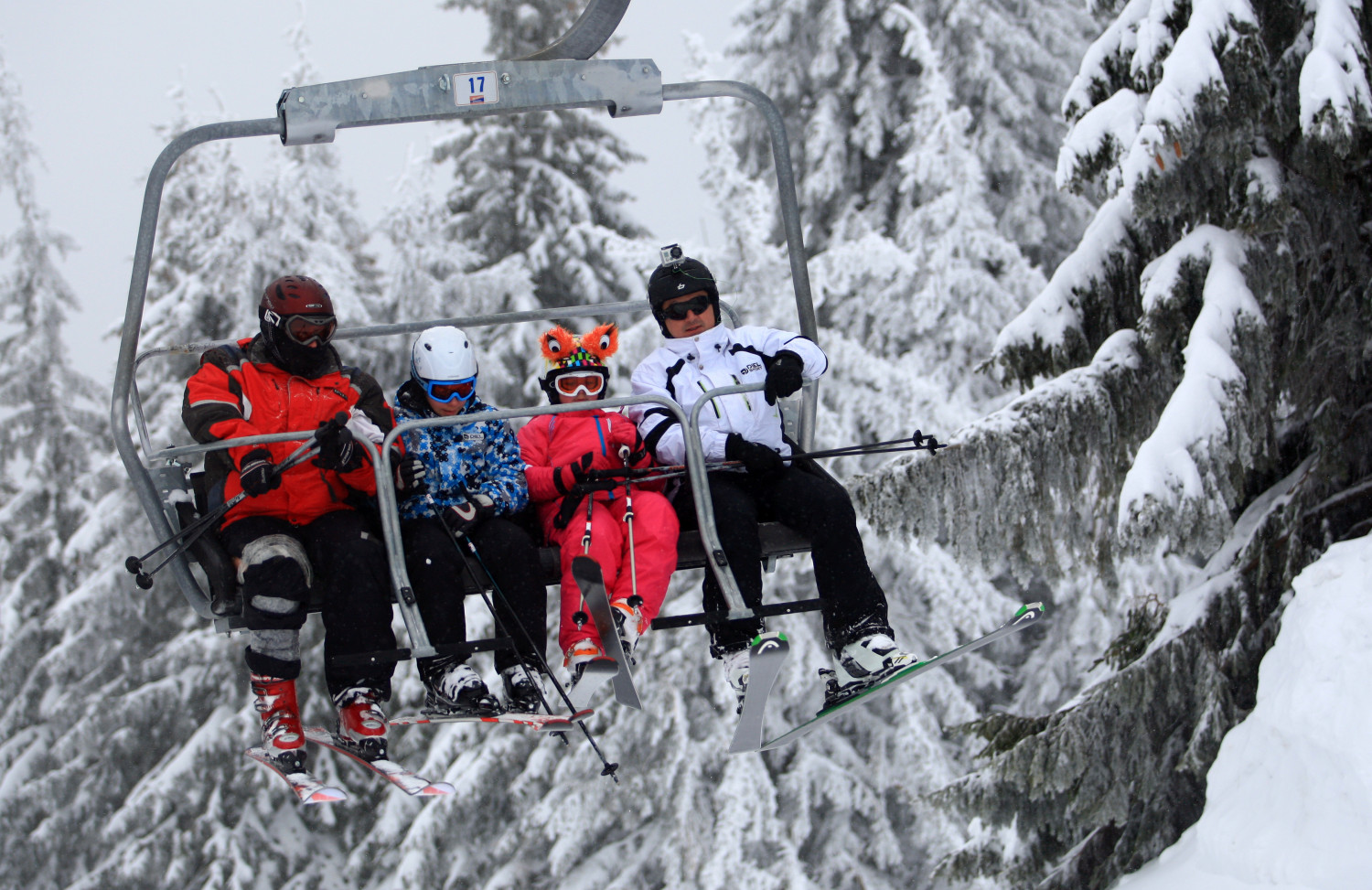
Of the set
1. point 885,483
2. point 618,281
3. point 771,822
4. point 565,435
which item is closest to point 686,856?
point 771,822

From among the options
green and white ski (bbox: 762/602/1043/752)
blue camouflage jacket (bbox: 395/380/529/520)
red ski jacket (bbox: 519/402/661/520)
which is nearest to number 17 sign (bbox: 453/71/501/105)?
blue camouflage jacket (bbox: 395/380/529/520)

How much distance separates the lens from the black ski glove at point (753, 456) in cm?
438

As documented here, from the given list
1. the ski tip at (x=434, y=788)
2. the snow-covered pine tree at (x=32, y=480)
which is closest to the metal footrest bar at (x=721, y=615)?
the ski tip at (x=434, y=788)

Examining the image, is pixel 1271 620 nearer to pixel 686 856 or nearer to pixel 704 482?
pixel 704 482

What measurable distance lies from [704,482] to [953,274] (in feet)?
39.7

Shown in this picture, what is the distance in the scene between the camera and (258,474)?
395cm

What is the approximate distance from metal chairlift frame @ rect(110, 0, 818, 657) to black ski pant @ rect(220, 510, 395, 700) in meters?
0.19

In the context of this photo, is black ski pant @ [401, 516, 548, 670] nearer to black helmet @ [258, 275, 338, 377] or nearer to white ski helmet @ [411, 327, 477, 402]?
white ski helmet @ [411, 327, 477, 402]

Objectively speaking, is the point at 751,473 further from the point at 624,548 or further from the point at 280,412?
the point at 280,412

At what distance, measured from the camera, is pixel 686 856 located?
14.1 m

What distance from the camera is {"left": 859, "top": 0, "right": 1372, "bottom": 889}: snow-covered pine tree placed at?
5234mm

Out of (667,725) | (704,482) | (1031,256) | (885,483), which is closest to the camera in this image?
(704,482)

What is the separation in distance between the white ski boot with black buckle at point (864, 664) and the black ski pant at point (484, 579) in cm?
97

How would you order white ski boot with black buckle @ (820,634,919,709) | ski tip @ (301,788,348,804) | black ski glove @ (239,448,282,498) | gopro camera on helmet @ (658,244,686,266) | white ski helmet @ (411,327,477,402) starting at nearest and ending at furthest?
ski tip @ (301,788,348,804) → black ski glove @ (239,448,282,498) → white ski boot with black buckle @ (820,634,919,709) → white ski helmet @ (411,327,477,402) → gopro camera on helmet @ (658,244,686,266)
